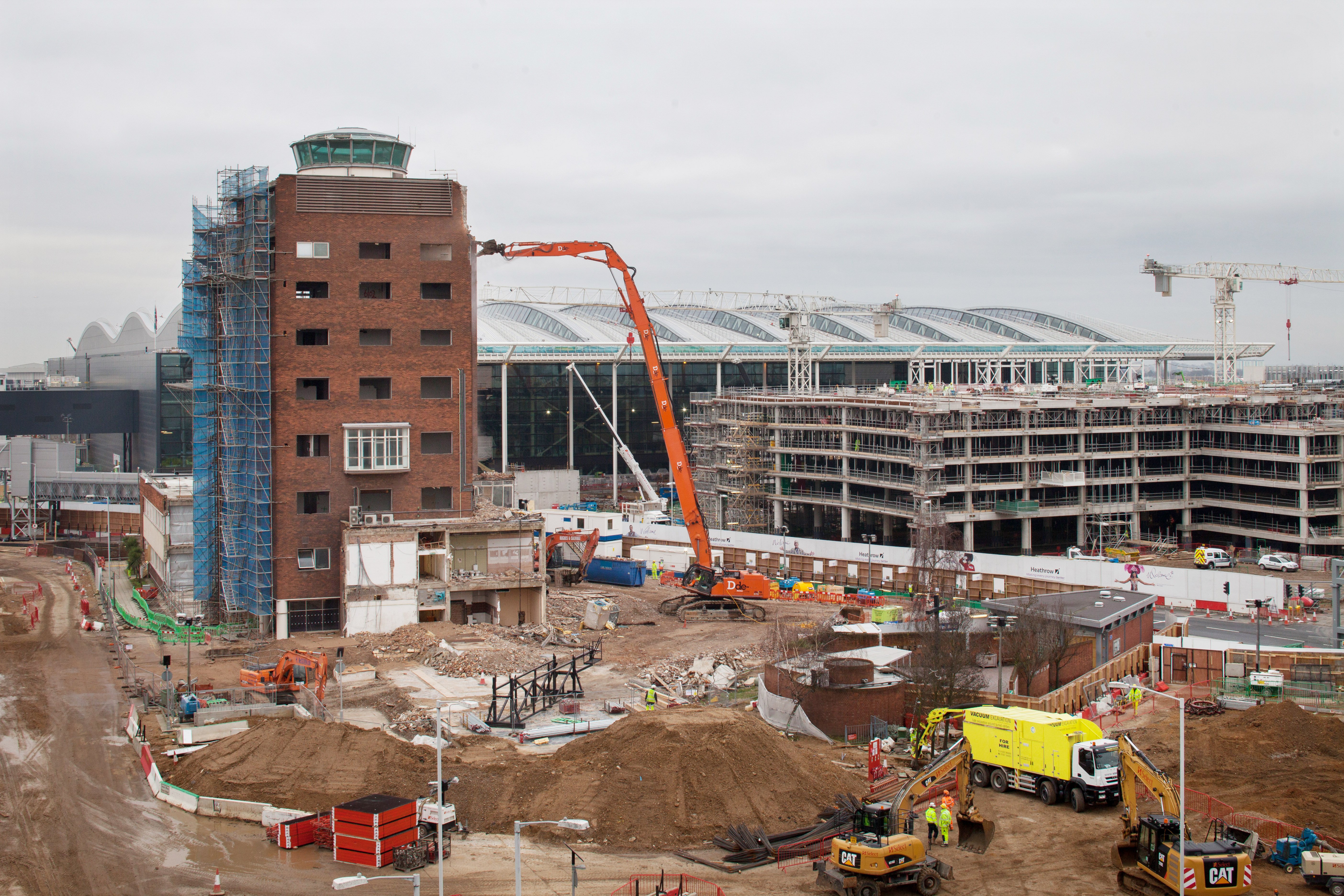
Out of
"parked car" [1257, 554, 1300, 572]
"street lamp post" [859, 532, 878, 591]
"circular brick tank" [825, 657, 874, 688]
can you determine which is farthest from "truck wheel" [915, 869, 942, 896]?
"parked car" [1257, 554, 1300, 572]

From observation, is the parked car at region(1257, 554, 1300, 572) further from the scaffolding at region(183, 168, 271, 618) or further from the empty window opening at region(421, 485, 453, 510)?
the scaffolding at region(183, 168, 271, 618)

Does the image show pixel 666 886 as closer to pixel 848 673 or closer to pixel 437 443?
pixel 848 673

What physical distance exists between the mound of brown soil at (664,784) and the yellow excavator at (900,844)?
2.89m

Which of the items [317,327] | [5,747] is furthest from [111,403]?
[5,747]

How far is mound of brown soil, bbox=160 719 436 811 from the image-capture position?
31484 millimetres

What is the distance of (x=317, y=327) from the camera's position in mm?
57344

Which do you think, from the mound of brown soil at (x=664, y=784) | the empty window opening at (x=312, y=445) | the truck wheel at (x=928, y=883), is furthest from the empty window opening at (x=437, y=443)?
the truck wheel at (x=928, y=883)

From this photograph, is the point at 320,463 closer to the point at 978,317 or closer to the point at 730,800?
the point at 730,800

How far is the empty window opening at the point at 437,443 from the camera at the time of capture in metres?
59.8

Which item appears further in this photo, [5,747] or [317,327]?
[317,327]

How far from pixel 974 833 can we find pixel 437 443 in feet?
123

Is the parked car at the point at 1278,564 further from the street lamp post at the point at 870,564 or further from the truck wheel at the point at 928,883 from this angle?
the truck wheel at the point at 928,883

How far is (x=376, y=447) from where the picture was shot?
189 feet

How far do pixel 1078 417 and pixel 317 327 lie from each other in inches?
2182
